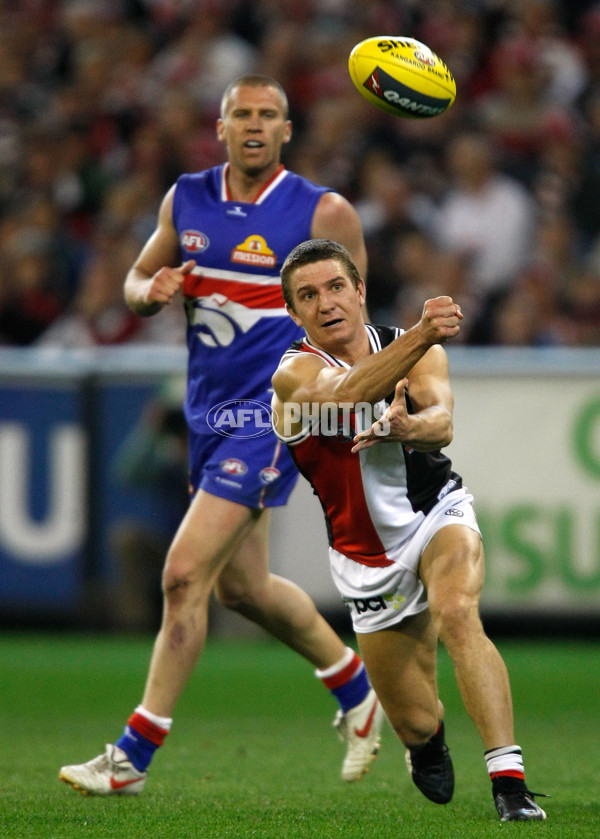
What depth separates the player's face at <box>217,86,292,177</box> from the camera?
612cm

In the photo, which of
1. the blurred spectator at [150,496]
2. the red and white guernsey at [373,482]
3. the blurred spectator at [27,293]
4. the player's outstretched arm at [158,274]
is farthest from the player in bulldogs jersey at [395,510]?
the blurred spectator at [27,293]

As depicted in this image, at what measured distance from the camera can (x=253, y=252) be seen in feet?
20.0

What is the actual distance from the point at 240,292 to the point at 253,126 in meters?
0.72

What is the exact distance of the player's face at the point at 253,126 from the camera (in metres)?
6.12

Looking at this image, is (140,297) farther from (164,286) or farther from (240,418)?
(240,418)

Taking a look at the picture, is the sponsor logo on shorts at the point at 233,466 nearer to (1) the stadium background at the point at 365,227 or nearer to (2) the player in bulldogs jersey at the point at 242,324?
(2) the player in bulldogs jersey at the point at 242,324

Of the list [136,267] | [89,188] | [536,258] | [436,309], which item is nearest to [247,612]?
[136,267]

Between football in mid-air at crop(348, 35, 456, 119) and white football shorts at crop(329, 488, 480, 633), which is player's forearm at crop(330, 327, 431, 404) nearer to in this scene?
white football shorts at crop(329, 488, 480, 633)

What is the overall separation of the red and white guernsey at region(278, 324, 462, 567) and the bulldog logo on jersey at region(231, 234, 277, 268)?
0.98 meters

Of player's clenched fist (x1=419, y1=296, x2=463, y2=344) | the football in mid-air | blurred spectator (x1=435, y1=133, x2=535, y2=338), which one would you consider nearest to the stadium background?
blurred spectator (x1=435, y1=133, x2=535, y2=338)

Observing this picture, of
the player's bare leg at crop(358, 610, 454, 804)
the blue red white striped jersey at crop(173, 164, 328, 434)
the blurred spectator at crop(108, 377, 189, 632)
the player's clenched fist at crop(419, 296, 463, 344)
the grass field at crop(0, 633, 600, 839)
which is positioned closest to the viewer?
the player's clenched fist at crop(419, 296, 463, 344)

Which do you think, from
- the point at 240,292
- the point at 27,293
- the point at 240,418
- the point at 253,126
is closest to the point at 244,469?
the point at 240,418

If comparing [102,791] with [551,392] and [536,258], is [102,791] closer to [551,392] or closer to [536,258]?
[551,392]

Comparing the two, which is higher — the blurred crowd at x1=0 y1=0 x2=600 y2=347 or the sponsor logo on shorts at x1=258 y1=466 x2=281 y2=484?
the blurred crowd at x1=0 y1=0 x2=600 y2=347
